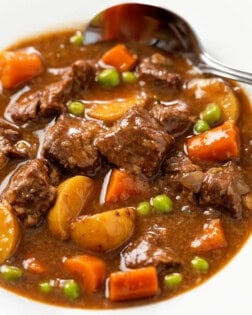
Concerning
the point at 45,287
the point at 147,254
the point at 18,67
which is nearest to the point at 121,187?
the point at 147,254

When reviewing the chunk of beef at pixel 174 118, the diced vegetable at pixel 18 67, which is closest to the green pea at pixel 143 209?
the chunk of beef at pixel 174 118

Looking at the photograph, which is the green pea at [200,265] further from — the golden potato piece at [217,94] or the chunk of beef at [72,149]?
the golden potato piece at [217,94]

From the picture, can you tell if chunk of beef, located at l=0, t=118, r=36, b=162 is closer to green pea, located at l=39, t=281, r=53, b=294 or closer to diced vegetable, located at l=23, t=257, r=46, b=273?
diced vegetable, located at l=23, t=257, r=46, b=273

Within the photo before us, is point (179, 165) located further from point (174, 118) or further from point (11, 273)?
point (11, 273)

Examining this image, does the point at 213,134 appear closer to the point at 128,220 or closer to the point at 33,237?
the point at 128,220

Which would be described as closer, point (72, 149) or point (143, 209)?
point (143, 209)

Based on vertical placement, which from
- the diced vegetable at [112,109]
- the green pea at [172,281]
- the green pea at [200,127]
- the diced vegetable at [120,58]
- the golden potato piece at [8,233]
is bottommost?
the green pea at [172,281]

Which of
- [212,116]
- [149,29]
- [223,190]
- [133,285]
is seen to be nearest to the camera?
[133,285]

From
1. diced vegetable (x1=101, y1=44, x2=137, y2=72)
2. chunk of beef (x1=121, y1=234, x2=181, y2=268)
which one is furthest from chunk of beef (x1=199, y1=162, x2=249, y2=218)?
diced vegetable (x1=101, y1=44, x2=137, y2=72)
